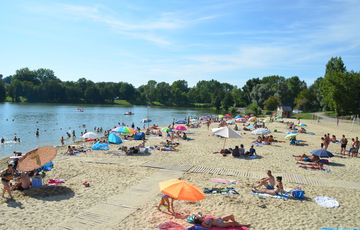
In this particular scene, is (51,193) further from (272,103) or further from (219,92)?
(219,92)

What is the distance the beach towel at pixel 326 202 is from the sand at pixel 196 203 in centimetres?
19

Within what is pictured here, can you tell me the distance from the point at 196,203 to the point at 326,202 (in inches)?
187

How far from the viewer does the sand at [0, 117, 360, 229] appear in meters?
7.28

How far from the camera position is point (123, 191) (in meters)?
9.45

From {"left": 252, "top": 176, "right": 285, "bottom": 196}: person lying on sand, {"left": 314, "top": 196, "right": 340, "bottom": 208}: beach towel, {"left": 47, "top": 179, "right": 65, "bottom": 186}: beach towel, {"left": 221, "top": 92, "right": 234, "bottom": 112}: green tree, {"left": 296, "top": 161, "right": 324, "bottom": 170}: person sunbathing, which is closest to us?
{"left": 314, "top": 196, "right": 340, "bottom": 208}: beach towel

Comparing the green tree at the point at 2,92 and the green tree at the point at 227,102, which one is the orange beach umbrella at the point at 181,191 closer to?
the green tree at the point at 227,102

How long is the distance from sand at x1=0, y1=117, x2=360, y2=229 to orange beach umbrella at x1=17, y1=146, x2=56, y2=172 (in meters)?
0.98

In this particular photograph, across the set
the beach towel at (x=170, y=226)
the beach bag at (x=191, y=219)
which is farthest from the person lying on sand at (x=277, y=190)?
the beach towel at (x=170, y=226)

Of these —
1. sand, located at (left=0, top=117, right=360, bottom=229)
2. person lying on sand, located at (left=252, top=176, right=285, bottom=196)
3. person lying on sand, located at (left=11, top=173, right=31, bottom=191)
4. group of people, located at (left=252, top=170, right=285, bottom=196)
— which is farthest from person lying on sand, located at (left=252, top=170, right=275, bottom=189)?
person lying on sand, located at (left=11, top=173, right=31, bottom=191)

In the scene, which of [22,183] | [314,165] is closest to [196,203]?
[22,183]

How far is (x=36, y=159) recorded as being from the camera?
9.52m

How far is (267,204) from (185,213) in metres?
A: 3.05

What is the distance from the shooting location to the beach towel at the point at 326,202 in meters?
8.55

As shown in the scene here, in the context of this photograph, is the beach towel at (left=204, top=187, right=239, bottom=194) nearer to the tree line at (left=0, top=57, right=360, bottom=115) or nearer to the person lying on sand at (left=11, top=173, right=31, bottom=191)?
the person lying on sand at (left=11, top=173, right=31, bottom=191)
